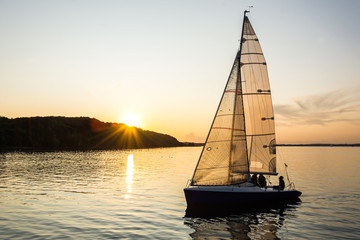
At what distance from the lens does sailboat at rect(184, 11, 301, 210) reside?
26594 millimetres

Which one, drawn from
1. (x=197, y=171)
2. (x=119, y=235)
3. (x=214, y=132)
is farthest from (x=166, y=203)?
(x=119, y=235)

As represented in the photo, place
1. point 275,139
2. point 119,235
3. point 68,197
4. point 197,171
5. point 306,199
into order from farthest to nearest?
point 306,199, point 68,197, point 275,139, point 197,171, point 119,235

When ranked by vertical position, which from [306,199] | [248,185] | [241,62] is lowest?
[306,199]

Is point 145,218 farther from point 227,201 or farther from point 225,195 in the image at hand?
point 227,201

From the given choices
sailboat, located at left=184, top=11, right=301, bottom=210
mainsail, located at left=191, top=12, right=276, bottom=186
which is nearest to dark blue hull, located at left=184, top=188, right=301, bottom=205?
sailboat, located at left=184, top=11, right=301, bottom=210

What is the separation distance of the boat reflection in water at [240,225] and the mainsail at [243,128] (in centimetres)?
316

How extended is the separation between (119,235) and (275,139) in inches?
721

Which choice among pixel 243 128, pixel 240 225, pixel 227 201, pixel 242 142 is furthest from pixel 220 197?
pixel 243 128

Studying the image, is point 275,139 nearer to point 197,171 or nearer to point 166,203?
point 197,171

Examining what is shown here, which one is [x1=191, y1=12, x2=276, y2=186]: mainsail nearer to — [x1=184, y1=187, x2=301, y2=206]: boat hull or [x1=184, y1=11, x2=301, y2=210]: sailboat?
[x1=184, y1=11, x2=301, y2=210]: sailboat

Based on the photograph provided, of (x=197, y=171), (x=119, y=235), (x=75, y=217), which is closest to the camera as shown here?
(x=119, y=235)

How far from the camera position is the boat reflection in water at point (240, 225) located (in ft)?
68.4

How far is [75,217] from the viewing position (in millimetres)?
24281

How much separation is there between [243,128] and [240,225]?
8702 mm
